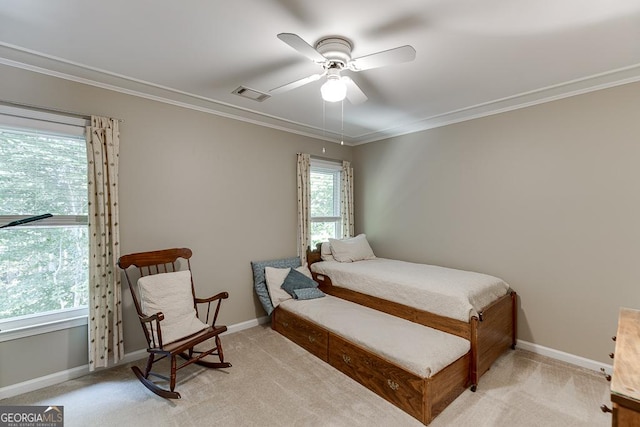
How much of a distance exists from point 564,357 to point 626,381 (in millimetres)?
2195

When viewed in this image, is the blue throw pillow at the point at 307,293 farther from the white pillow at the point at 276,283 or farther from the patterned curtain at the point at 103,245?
the patterned curtain at the point at 103,245

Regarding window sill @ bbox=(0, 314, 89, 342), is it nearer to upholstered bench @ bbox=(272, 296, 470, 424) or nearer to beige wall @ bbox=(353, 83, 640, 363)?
upholstered bench @ bbox=(272, 296, 470, 424)

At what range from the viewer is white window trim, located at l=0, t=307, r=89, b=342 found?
223 centimetres

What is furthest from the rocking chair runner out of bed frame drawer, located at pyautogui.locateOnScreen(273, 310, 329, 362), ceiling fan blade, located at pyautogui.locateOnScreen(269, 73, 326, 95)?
ceiling fan blade, located at pyautogui.locateOnScreen(269, 73, 326, 95)

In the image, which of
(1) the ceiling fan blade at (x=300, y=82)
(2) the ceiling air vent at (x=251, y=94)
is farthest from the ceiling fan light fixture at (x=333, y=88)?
(2) the ceiling air vent at (x=251, y=94)

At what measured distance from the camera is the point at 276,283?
3.54 m

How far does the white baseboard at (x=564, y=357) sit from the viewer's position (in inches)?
103

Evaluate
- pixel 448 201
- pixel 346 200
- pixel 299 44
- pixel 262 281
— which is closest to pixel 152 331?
pixel 262 281

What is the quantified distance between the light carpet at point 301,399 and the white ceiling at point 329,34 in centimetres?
258

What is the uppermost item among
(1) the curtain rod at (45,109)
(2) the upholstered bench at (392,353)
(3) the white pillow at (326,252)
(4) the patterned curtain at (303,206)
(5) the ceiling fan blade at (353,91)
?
Result: (5) the ceiling fan blade at (353,91)

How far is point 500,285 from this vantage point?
2.92 m

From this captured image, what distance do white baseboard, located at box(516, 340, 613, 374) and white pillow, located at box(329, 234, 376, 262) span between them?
1.98m

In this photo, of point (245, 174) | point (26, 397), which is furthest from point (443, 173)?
point (26, 397)

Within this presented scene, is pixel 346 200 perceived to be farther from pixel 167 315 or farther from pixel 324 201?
pixel 167 315
